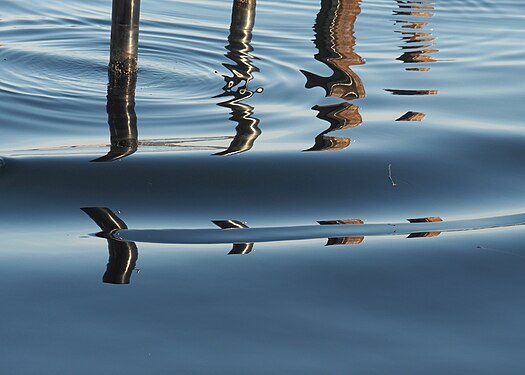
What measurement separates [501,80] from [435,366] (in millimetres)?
5366

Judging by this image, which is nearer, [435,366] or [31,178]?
[435,366]

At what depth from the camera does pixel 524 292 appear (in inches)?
163

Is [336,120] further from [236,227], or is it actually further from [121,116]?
[236,227]

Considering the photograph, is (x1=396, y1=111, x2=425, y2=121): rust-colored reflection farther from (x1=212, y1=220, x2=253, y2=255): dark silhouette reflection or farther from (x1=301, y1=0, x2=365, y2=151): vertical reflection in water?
(x1=212, y1=220, x2=253, y2=255): dark silhouette reflection

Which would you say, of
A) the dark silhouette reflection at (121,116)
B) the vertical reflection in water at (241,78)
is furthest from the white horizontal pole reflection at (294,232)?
the vertical reflection in water at (241,78)

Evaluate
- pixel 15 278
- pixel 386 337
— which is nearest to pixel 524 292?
pixel 386 337

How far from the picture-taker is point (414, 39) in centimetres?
1027

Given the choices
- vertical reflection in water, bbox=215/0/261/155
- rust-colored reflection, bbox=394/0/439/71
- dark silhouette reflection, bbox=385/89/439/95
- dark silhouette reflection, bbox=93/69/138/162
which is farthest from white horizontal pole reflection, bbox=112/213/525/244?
rust-colored reflection, bbox=394/0/439/71

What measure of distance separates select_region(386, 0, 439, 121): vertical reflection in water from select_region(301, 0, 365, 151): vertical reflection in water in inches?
15.5

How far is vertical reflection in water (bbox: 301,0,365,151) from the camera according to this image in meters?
6.74

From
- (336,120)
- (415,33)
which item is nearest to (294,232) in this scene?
(336,120)

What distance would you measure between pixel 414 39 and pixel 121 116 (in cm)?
449

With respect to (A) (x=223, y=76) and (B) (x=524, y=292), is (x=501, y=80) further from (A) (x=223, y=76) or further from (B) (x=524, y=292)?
(B) (x=524, y=292)

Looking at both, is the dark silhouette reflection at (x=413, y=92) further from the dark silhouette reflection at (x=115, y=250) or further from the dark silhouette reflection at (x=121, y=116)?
the dark silhouette reflection at (x=115, y=250)
